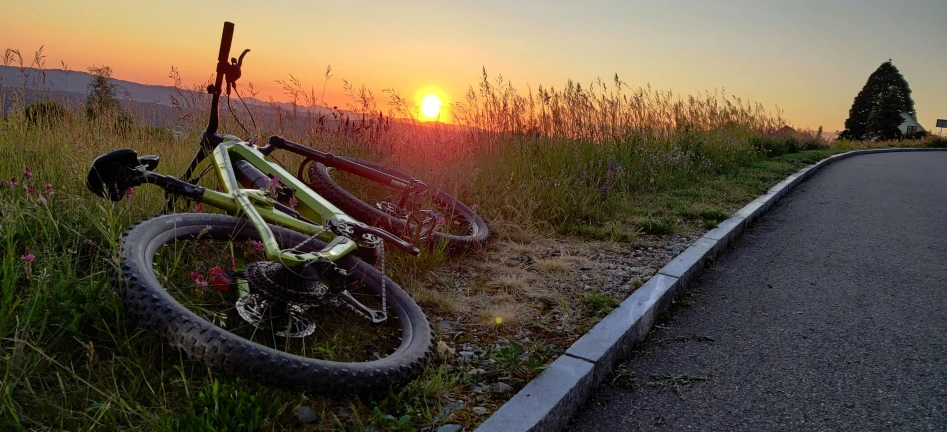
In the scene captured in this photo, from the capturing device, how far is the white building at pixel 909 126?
4188 centimetres

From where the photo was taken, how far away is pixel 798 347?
125 inches

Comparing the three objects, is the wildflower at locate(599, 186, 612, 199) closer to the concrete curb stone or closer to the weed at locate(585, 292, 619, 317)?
the concrete curb stone

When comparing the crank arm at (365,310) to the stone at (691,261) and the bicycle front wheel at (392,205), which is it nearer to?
the bicycle front wheel at (392,205)

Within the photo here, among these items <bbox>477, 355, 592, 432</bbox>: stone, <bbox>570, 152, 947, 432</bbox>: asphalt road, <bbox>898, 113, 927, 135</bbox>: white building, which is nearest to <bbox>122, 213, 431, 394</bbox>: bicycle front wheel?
<bbox>477, 355, 592, 432</bbox>: stone

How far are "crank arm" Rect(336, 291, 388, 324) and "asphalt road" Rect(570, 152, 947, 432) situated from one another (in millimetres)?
994

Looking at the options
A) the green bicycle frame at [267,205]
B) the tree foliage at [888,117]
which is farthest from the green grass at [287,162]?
the tree foliage at [888,117]

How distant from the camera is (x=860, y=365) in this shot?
9.68 feet

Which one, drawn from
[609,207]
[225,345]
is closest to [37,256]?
[225,345]

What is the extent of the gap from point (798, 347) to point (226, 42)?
3.71 m

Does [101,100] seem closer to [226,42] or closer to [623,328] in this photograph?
[226,42]

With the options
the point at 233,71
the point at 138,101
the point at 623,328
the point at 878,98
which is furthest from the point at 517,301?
the point at 878,98

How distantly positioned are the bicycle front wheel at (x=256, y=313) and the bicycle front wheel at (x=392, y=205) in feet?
3.74

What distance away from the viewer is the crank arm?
8.91ft

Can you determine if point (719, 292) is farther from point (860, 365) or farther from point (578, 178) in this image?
point (578, 178)
